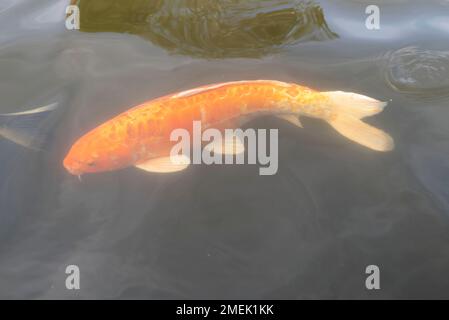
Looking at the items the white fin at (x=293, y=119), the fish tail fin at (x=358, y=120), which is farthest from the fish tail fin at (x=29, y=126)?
the fish tail fin at (x=358, y=120)

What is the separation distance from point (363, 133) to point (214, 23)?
1.85 meters

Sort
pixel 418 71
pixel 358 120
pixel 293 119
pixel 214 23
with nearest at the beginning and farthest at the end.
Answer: pixel 358 120, pixel 293 119, pixel 418 71, pixel 214 23

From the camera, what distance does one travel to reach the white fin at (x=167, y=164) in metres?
2.90

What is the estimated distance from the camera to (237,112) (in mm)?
3041

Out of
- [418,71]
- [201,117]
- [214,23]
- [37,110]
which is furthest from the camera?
[214,23]

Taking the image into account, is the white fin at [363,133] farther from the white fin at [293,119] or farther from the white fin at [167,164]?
the white fin at [167,164]

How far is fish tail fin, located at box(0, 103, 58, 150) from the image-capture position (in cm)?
314

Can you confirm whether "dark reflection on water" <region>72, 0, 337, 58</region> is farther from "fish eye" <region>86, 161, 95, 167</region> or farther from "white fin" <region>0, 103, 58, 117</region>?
"fish eye" <region>86, 161, 95, 167</region>

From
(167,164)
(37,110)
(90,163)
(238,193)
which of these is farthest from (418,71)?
(37,110)

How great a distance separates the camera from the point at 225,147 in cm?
300

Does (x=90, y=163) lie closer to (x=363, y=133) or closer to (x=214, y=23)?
(x=363, y=133)
